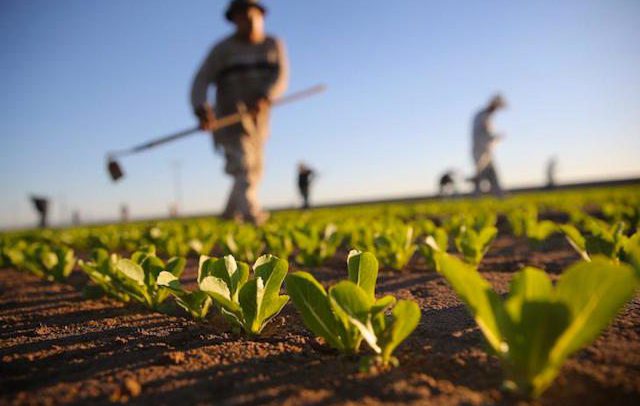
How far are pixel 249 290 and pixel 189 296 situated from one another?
0.37 m

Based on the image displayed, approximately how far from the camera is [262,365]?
1.04 m

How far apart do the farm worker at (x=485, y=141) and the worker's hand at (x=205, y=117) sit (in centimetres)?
1068

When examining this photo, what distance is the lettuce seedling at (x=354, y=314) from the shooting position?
3.13ft

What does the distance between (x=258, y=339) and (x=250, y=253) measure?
1548 mm

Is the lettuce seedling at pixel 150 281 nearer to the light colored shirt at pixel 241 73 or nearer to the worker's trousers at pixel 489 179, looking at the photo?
the light colored shirt at pixel 241 73

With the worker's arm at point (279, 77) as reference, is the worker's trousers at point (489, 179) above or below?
below

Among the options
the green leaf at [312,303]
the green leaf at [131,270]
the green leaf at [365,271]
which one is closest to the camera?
the green leaf at [312,303]

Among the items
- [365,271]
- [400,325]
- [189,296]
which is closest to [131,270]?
[189,296]

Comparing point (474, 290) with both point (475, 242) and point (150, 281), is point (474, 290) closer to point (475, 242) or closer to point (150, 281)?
point (150, 281)

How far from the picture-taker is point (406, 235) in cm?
242

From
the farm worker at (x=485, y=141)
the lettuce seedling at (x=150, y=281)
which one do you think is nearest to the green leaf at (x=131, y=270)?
the lettuce seedling at (x=150, y=281)

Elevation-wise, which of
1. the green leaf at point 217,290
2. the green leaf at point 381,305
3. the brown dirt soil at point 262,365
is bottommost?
the brown dirt soil at point 262,365

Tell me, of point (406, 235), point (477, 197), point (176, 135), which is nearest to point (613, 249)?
point (406, 235)

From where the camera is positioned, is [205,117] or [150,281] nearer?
[150,281]
